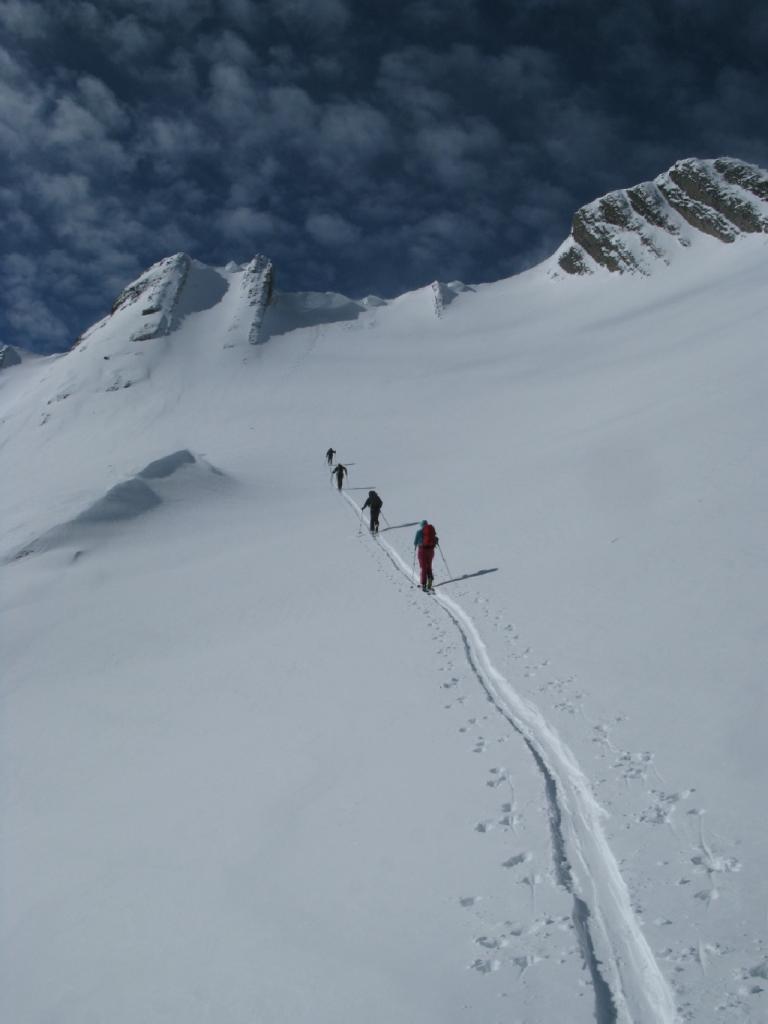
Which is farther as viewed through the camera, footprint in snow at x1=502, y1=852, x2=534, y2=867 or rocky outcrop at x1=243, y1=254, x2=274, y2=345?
rocky outcrop at x1=243, y1=254, x2=274, y2=345

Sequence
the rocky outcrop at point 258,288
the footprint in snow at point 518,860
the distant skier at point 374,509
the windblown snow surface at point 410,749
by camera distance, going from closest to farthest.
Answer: the windblown snow surface at point 410,749 → the footprint in snow at point 518,860 → the distant skier at point 374,509 → the rocky outcrop at point 258,288

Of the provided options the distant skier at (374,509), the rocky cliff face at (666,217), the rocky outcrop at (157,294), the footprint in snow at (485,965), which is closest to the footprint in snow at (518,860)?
the footprint in snow at (485,965)

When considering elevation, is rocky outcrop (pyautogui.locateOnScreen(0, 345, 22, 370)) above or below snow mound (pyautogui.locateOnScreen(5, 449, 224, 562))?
above

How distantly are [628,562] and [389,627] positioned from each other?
464 cm

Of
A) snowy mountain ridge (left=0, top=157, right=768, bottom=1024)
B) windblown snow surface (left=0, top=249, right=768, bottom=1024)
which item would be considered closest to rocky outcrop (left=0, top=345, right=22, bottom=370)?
snowy mountain ridge (left=0, top=157, right=768, bottom=1024)

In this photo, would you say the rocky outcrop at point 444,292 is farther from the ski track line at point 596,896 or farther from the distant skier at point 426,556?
the ski track line at point 596,896

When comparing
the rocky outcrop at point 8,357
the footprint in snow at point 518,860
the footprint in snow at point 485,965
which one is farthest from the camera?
the rocky outcrop at point 8,357

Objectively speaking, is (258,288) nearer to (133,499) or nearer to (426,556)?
(133,499)

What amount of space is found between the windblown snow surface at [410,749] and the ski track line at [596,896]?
2 cm

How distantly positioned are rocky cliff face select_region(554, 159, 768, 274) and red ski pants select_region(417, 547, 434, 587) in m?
73.6

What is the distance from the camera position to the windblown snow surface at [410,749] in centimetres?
A: 429

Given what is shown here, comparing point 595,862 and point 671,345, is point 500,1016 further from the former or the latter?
point 671,345

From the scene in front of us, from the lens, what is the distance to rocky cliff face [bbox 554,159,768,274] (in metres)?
77.5

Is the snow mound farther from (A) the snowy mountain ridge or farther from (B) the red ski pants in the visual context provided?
(B) the red ski pants
